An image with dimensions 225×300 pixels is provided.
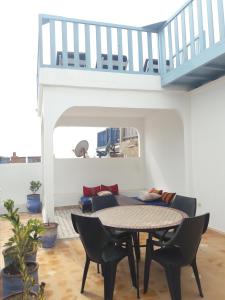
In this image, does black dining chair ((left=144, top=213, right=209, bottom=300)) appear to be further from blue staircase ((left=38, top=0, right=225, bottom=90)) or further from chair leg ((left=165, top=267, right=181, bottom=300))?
blue staircase ((left=38, top=0, right=225, bottom=90))

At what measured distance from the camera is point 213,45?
3.98m

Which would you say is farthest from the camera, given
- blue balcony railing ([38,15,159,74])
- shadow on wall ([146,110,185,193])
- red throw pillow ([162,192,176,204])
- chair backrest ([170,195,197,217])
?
shadow on wall ([146,110,185,193])

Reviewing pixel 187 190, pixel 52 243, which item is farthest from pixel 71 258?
pixel 187 190

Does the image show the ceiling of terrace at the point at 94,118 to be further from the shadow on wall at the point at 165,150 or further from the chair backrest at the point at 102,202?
the chair backrest at the point at 102,202

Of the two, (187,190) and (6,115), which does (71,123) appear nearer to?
(6,115)

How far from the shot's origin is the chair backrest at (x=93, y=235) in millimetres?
2684

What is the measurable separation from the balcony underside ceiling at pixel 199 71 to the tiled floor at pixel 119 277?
280 centimetres

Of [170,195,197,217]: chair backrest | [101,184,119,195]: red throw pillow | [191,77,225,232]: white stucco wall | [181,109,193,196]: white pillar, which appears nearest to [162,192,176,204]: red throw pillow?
[181,109,193,196]: white pillar

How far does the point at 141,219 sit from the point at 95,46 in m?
3.41

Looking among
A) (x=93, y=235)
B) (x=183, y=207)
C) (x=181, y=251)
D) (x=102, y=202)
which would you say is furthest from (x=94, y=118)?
(x=181, y=251)

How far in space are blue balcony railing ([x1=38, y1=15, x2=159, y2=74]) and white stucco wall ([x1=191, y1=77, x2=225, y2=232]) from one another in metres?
1.21

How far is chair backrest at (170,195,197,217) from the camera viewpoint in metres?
3.57

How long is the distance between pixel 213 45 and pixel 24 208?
5.93m

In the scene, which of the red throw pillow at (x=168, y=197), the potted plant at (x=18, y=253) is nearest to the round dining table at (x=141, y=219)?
the potted plant at (x=18, y=253)
